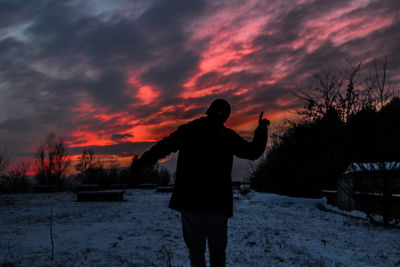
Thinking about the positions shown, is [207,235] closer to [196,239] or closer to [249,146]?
[196,239]

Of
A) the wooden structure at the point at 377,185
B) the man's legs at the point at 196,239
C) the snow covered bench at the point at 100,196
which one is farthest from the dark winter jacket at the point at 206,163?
the snow covered bench at the point at 100,196

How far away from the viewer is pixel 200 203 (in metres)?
2.44

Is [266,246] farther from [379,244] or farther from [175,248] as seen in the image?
[379,244]

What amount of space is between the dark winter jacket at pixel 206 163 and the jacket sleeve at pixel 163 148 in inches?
0.4

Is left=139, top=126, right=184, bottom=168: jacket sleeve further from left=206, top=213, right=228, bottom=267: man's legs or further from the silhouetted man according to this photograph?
left=206, top=213, right=228, bottom=267: man's legs

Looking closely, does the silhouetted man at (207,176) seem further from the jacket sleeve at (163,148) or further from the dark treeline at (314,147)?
the dark treeline at (314,147)

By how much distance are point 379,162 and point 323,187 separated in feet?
44.6

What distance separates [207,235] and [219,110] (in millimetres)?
1129

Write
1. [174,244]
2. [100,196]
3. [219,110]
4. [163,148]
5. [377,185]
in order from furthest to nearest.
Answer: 1. [100,196]
2. [377,185]
3. [174,244]
4. [163,148]
5. [219,110]

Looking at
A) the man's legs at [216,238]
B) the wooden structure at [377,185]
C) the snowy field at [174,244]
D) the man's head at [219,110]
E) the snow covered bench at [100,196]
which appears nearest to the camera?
the man's legs at [216,238]

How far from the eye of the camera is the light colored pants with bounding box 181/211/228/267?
7.87ft

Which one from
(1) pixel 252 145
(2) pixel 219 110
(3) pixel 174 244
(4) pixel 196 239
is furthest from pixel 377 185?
(4) pixel 196 239

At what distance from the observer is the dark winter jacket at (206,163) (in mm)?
2465

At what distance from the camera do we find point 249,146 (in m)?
2.63
